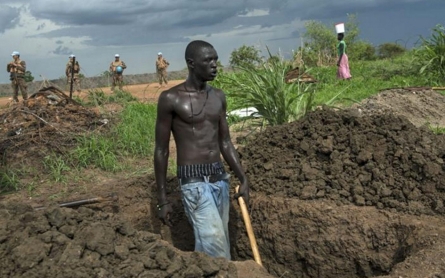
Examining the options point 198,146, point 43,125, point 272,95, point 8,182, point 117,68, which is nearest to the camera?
point 198,146

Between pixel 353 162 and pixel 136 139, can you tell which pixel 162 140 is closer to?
pixel 353 162

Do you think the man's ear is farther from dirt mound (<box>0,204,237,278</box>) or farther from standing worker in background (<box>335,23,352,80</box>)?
standing worker in background (<box>335,23,352,80</box>)

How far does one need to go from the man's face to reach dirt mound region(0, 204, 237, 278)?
117 centimetres

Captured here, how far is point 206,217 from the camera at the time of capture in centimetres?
358

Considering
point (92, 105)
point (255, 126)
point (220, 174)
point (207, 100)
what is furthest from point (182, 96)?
point (92, 105)

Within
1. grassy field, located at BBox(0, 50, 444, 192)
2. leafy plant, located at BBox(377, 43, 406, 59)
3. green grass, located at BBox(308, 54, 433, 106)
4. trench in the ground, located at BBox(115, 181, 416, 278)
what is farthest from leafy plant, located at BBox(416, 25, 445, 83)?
leafy plant, located at BBox(377, 43, 406, 59)

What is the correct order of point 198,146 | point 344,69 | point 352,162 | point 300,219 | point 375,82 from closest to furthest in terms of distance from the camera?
1. point 198,146
2. point 300,219
3. point 352,162
4. point 375,82
5. point 344,69

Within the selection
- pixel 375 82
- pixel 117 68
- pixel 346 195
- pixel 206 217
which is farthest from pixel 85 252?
pixel 117 68

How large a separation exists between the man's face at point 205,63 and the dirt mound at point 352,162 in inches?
62.5

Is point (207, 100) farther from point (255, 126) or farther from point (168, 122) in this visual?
point (255, 126)

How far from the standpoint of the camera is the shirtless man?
141 inches

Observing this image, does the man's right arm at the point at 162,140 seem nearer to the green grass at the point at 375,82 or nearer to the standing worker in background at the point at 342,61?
the green grass at the point at 375,82

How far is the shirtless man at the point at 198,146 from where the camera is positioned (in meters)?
3.57

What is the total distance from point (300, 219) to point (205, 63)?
5.58 ft
